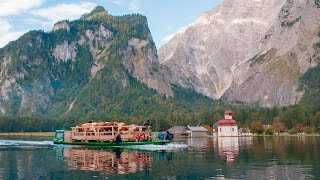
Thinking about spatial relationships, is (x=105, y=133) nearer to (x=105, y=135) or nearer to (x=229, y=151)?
(x=105, y=135)

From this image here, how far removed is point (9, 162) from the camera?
72938 millimetres

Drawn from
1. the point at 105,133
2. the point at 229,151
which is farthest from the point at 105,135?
the point at 229,151

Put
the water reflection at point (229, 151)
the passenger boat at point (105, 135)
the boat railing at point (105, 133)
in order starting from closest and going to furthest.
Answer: the water reflection at point (229, 151), the passenger boat at point (105, 135), the boat railing at point (105, 133)

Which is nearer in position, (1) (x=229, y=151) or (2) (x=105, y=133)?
(1) (x=229, y=151)

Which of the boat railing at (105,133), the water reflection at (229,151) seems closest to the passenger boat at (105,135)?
the boat railing at (105,133)

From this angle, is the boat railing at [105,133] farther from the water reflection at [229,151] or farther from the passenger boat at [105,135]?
the water reflection at [229,151]

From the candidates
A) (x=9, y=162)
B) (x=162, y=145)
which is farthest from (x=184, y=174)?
(x=162, y=145)

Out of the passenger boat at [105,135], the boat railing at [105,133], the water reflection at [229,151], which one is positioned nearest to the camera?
the water reflection at [229,151]

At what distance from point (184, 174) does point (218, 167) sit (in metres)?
8.02

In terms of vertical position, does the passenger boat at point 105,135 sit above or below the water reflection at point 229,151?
above

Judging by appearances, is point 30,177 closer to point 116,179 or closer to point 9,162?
point 116,179

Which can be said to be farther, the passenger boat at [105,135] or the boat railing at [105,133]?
the boat railing at [105,133]

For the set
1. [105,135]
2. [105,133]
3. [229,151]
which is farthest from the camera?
[105,133]

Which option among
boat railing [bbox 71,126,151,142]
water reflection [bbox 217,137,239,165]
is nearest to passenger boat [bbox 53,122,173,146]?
boat railing [bbox 71,126,151,142]
